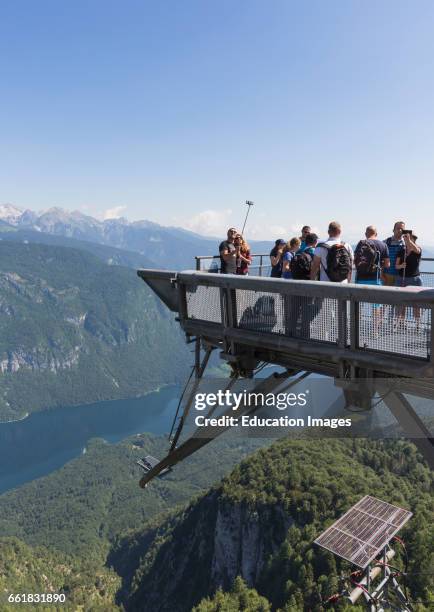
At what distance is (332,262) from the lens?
259 inches

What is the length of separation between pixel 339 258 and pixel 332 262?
0.37ft

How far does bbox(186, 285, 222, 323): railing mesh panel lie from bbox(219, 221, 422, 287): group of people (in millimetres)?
1249

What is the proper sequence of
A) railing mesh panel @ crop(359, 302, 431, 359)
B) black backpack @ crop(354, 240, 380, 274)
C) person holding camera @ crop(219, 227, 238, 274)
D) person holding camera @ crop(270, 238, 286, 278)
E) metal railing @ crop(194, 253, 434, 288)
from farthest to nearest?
person holding camera @ crop(270, 238, 286, 278), person holding camera @ crop(219, 227, 238, 274), metal railing @ crop(194, 253, 434, 288), black backpack @ crop(354, 240, 380, 274), railing mesh panel @ crop(359, 302, 431, 359)

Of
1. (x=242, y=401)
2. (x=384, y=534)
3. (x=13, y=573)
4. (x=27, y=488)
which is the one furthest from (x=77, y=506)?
(x=242, y=401)

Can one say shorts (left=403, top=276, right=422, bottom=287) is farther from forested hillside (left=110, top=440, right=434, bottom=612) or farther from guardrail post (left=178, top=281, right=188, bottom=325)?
forested hillside (left=110, top=440, right=434, bottom=612)

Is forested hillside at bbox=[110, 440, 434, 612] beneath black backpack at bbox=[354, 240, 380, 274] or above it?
beneath

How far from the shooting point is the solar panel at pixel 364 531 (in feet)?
76.2

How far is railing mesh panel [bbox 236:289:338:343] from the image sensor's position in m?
5.50

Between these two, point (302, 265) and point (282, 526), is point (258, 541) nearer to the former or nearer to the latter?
point (282, 526)

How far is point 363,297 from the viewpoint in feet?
16.3

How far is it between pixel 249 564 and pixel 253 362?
322 ft

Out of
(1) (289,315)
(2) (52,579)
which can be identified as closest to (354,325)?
(1) (289,315)

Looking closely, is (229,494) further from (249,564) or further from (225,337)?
(225,337)

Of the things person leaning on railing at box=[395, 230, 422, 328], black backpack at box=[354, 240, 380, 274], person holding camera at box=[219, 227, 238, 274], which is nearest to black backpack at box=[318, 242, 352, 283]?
black backpack at box=[354, 240, 380, 274]
